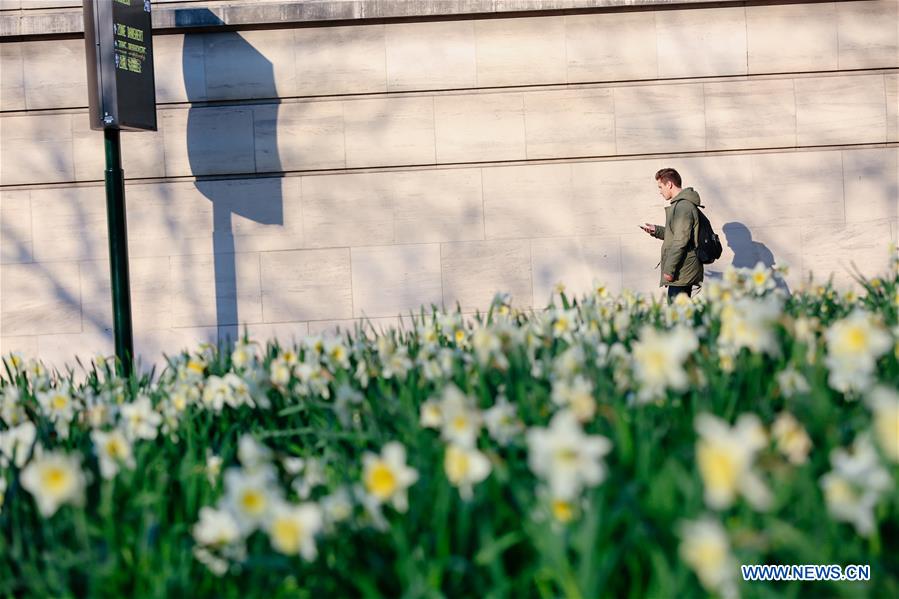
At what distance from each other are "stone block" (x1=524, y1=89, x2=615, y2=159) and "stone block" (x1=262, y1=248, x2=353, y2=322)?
2.05 m

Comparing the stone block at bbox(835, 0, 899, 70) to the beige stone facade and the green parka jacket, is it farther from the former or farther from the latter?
the green parka jacket

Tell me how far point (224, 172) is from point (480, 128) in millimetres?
2387

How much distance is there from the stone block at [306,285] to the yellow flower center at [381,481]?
7.33 meters

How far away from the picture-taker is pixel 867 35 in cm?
898

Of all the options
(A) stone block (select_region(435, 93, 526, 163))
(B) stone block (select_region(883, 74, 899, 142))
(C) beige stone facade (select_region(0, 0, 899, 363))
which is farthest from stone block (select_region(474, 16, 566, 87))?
(B) stone block (select_region(883, 74, 899, 142))

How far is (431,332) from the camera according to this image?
11.8 feet

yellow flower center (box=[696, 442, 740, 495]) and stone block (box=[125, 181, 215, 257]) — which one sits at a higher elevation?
stone block (box=[125, 181, 215, 257])

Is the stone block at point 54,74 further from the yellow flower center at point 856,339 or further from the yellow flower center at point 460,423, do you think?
the yellow flower center at point 856,339

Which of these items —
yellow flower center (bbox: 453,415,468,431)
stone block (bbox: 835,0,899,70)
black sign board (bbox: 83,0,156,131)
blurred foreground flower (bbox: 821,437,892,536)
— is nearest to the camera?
blurred foreground flower (bbox: 821,437,892,536)

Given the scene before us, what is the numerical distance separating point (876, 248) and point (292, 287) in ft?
17.6

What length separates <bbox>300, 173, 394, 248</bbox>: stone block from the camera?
909cm

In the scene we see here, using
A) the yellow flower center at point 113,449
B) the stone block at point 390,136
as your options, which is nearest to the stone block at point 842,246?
the stone block at point 390,136

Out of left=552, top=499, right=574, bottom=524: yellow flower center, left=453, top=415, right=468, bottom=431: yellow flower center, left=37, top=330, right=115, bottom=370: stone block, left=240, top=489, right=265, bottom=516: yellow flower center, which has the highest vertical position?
left=453, top=415, right=468, bottom=431: yellow flower center

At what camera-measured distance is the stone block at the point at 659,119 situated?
29.6 feet
